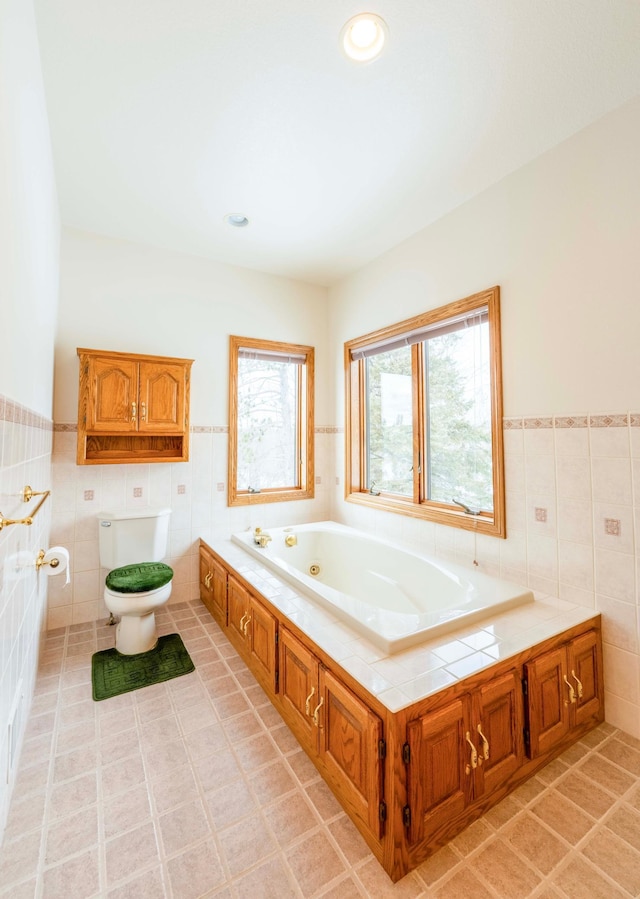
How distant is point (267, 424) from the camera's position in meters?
3.35

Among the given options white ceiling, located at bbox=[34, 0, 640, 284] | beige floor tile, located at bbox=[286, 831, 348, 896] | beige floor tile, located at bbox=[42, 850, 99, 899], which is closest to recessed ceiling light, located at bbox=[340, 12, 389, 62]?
white ceiling, located at bbox=[34, 0, 640, 284]

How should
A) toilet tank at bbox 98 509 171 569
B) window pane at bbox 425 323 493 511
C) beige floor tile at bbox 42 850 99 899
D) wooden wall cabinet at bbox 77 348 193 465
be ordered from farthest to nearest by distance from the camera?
toilet tank at bbox 98 509 171 569 → wooden wall cabinet at bbox 77 348 193 465 → window pane at bbox 425 323 493 511 → beige floor tile at bbox 42 850 99 899

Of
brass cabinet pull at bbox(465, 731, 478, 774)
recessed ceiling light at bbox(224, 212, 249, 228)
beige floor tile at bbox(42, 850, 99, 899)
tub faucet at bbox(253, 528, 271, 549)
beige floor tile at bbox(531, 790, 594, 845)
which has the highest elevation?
recessed ceiling light at bbox(224, 212, 249, 228)

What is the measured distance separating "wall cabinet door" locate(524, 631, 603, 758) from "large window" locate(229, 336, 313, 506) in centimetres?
222

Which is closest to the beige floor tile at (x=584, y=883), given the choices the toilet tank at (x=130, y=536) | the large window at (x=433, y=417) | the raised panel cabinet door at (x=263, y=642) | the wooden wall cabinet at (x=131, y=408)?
the raised panel cabinet door at (x=263, y=642)

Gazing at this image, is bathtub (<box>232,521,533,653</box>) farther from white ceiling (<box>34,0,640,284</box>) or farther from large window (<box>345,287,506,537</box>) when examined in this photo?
white ceiling (<box>34,0,640,284</box>)

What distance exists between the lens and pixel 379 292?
2986mm

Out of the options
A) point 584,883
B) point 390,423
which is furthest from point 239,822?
point 390,423

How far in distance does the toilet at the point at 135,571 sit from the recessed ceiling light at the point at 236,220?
6.57 ft

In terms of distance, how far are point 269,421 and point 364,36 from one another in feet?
7.89

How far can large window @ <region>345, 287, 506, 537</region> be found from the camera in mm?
2244

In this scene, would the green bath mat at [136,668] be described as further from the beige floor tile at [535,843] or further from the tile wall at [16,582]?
the beige floor tile at [535,843]

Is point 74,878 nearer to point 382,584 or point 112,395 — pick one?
point 382,584

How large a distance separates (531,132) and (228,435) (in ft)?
8.38
